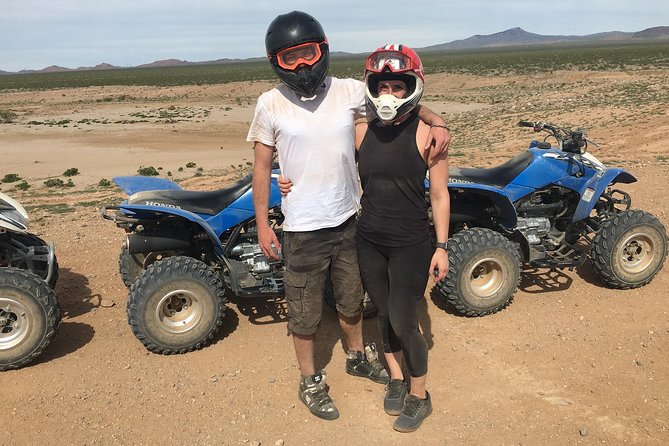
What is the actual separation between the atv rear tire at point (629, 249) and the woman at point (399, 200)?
2.55 m

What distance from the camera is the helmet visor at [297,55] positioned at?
3031 millimetres

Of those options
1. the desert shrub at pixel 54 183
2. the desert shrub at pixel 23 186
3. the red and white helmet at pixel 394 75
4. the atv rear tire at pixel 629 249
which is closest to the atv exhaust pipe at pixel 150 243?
the red and white helmet at pixel 394 75

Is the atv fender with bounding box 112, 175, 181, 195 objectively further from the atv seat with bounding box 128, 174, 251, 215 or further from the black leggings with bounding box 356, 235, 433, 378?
the black leggings with bounding box 356, 235, 433, 378

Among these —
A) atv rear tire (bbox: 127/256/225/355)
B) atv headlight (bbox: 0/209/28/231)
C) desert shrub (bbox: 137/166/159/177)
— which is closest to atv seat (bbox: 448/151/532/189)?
atv rear tire (bbox: 127/256/225/355)

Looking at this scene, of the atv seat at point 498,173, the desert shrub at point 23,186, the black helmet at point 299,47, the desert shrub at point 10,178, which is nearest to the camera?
the black helmet at point 299,47

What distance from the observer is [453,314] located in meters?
4.79

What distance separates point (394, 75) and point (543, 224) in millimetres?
2909

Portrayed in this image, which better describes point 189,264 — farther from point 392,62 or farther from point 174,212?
point 392,62

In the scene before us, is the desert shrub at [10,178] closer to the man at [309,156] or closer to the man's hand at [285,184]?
the man at [309,156]

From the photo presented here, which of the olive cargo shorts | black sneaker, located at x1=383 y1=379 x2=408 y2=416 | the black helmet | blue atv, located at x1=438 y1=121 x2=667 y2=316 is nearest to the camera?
the black helmet

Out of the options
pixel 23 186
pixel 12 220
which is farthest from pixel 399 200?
pixel 23 186

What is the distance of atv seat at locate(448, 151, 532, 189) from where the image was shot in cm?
486

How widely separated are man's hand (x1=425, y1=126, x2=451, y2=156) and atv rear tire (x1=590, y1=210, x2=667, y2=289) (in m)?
2.79

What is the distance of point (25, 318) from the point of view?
4.00 m
